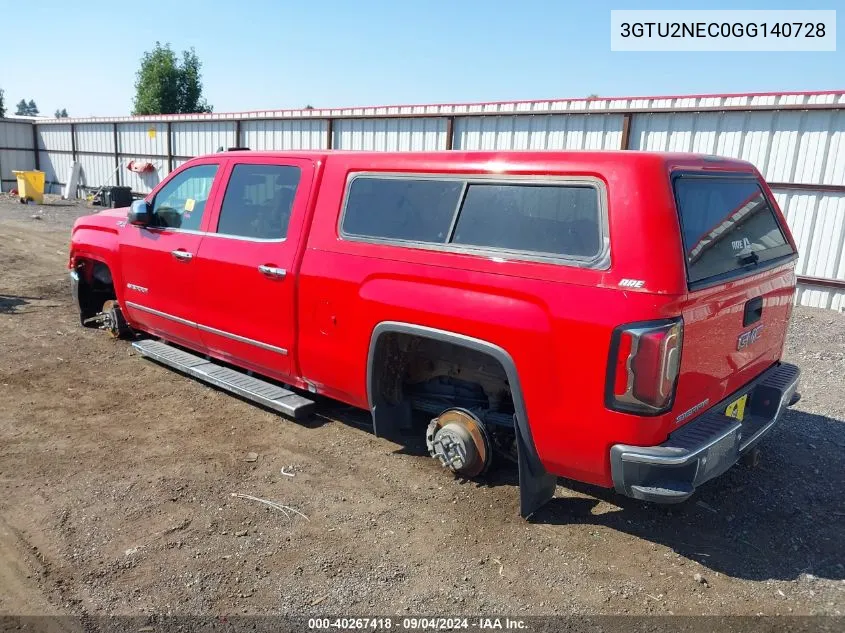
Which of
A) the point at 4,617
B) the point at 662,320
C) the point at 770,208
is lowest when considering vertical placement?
the point at 4,617

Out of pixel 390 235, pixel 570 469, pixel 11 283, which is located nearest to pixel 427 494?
pixel 570 469

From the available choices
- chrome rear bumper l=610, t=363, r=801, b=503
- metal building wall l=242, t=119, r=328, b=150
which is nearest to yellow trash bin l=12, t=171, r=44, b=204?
metal building wall l=242, t=119, r=328, b=150

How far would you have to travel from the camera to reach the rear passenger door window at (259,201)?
439 cm

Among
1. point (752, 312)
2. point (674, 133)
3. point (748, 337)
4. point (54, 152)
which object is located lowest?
point (748, 337)

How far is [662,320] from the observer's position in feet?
8.95

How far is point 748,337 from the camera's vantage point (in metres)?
3.43

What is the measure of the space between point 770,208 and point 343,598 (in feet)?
11.2

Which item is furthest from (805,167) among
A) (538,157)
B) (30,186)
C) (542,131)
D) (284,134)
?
(30,186)

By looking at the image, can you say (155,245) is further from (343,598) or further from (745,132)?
(745,132)

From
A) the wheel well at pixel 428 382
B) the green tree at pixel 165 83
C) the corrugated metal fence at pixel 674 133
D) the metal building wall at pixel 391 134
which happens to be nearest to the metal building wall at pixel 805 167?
the corrugated metal fence at pixel 674 133

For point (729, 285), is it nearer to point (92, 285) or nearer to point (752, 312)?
point (752, 312)

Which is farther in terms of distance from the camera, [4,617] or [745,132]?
[745,132]

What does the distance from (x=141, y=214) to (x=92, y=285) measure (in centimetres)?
202

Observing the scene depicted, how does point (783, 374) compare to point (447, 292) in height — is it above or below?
below
